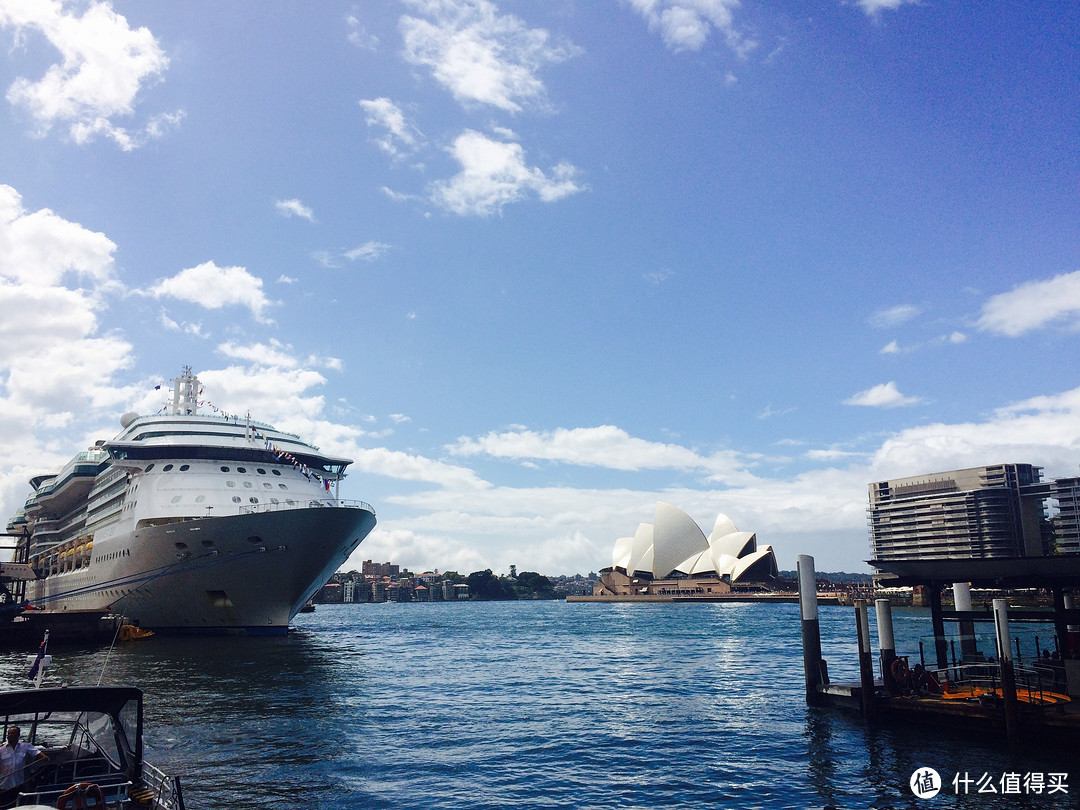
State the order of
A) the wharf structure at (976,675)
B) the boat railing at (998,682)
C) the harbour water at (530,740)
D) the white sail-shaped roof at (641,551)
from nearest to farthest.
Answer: the harbour water at (530,740) < the wharf structure at (976,675) < the boat railing at (998,682) < the white sail-shaped roof at (641,551)

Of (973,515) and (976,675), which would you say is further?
(973,515)

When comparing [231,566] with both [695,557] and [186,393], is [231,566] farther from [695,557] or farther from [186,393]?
[695,557]

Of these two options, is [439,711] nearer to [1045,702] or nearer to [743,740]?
[743,740]

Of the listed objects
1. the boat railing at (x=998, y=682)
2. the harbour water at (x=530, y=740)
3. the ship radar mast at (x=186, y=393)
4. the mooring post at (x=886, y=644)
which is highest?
the ship radar mast at (x=186, y=393)

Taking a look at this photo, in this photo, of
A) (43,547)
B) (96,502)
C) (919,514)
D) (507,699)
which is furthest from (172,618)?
(919,514)

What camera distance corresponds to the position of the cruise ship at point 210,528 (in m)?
35.8

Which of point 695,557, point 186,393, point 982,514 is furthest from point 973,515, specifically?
point 186,393

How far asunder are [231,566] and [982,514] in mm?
150189

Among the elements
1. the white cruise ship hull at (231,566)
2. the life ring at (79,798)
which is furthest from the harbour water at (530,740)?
the life ring at (79,798)

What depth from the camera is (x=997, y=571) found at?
18.1 m

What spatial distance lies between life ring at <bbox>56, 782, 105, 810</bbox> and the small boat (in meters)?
0.21

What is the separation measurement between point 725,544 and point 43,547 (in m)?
107

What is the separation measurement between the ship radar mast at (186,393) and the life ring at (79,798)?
53.7 meters

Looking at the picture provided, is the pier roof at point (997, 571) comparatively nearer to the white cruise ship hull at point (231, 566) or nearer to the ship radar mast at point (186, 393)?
the white cruise ship hull at point (231, 566)
